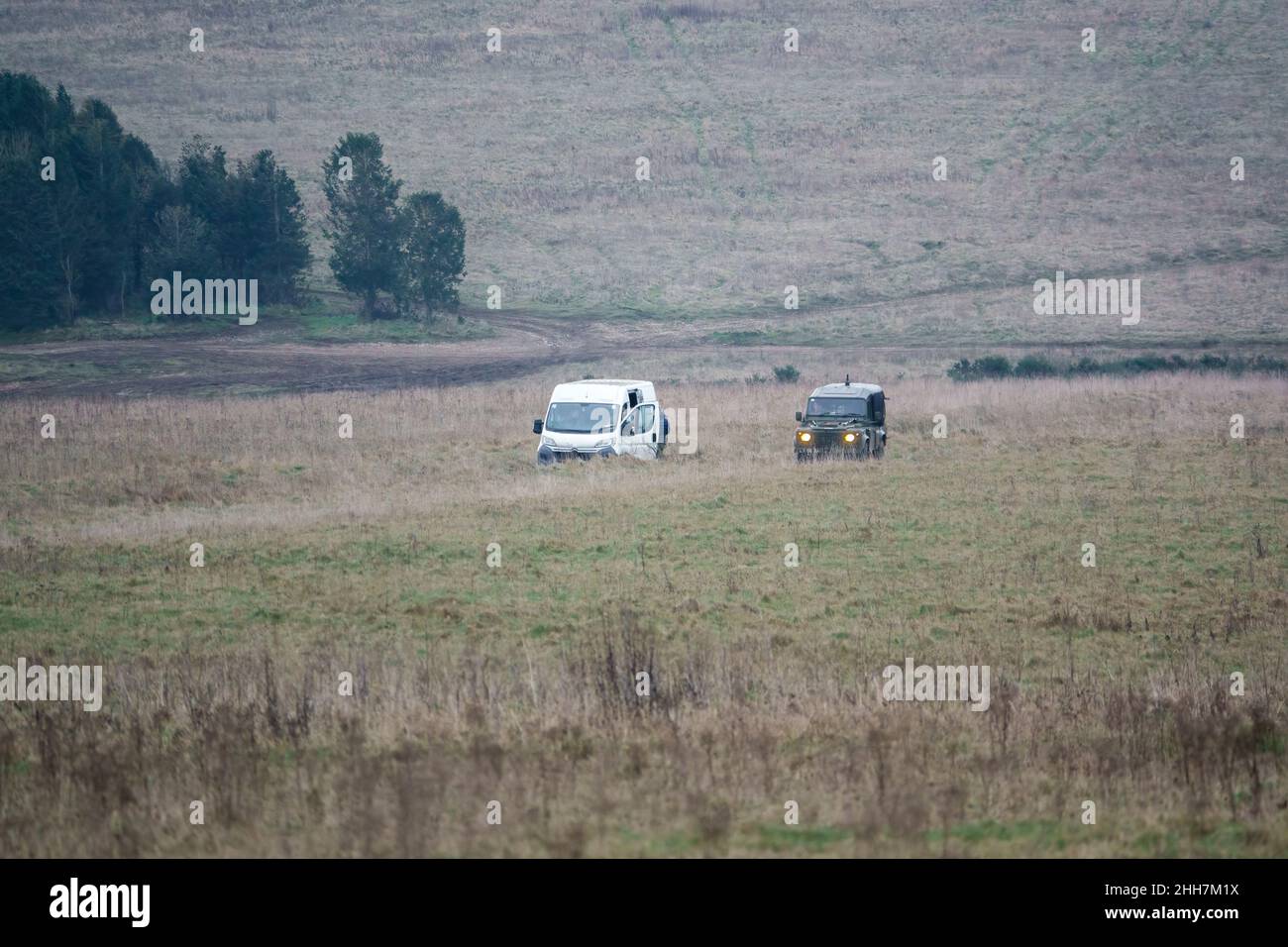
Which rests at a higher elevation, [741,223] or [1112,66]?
[1112,66]

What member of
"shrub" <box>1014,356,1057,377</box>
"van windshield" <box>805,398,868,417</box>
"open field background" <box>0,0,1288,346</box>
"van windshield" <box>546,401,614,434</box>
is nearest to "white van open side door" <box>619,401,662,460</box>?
"van windshield" <box>546,401,614,434</box>

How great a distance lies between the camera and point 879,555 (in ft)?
75.8

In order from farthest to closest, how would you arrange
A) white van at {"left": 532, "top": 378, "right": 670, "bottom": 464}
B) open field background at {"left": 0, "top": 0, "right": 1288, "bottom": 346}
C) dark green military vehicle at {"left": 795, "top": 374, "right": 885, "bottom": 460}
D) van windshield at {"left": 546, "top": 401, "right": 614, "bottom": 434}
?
open field background at {"left": 0, "top": 0, "right": 1288, "bottom": 346}, dark green military vehicle at {"left": 795, "top": 374, "right": 885, "bottom": 460}, van windshield at {"left": 546, "top": 401, "right": 614, "bottom": 434}, white van at {"left": 532, "top": 378, "right": 670, "bottom": 464}

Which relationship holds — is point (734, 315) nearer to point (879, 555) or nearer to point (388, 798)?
point (879, 555)

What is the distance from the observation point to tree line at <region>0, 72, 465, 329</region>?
7200 cm

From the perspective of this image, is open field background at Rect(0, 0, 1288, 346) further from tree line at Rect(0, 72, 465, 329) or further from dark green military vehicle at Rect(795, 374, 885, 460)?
dark green military vehicle at Rect(795, 374, 885, 460)

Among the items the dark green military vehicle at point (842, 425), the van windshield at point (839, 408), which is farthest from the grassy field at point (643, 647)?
the van windshield at point (839, 408)

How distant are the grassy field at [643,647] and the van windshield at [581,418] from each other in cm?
133

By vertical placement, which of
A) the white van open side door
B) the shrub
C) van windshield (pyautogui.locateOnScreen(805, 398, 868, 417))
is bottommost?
the white van open side door

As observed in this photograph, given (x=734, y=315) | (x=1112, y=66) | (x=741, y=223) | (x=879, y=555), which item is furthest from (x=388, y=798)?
(x=1112, y=66)

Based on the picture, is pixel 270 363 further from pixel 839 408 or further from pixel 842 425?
pixel 842 425

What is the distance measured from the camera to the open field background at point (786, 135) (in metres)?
96.2
